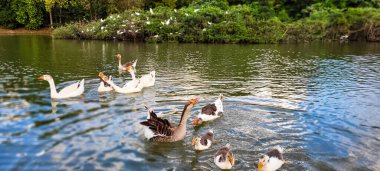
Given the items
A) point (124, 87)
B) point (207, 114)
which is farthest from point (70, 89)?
point (207, 114)

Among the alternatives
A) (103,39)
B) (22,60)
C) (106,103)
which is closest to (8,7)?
(103,39)

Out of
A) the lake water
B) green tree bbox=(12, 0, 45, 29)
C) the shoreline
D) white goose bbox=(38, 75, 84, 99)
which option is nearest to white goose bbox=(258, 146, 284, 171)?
the lake water

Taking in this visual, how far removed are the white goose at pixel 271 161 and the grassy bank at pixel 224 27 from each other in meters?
27.4

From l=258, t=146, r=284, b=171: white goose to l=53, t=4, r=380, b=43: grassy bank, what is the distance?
27.4 m

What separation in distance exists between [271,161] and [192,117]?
3646mm

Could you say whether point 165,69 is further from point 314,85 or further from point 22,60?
point 22,60

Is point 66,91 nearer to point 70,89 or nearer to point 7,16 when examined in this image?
point 70,89

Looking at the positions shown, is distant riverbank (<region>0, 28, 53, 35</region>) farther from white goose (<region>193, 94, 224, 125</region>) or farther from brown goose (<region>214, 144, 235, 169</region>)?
brown goose (<region>214, 144, 235, 169</region>)

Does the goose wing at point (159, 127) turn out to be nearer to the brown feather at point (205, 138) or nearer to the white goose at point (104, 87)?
the brown feather at point (205, 138)

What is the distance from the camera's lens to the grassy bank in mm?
34188

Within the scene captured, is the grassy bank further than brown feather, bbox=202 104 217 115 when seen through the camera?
Yes

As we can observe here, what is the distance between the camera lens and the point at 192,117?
9.79 metres

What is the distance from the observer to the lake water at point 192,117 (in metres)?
7.05

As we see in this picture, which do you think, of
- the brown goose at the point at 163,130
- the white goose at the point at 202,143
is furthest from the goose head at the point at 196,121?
the white goose at the point at 202,143
